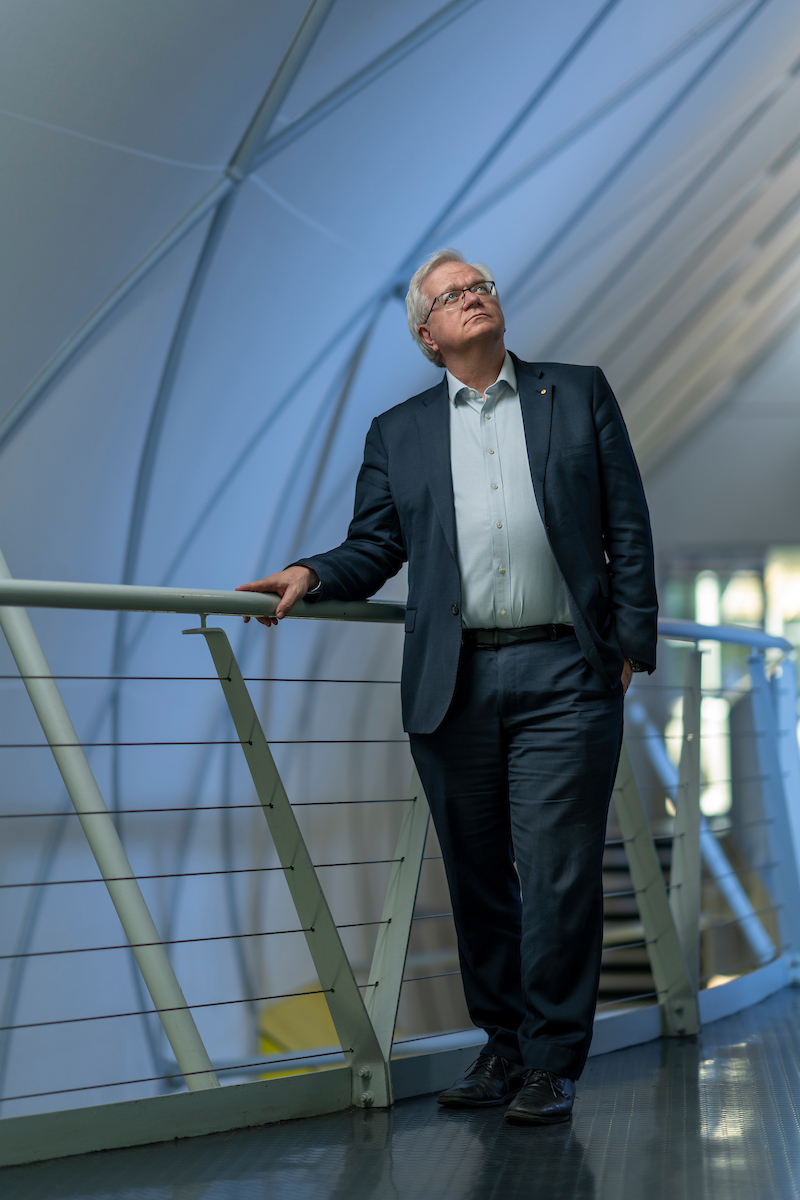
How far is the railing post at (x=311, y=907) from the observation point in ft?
5.11

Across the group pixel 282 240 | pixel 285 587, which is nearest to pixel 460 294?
pixel 285 587

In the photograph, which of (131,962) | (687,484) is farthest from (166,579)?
(687,484)

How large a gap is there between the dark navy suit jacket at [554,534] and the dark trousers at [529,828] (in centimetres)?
5

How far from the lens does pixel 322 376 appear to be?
6.93 metres

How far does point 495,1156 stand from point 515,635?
0.65 meters

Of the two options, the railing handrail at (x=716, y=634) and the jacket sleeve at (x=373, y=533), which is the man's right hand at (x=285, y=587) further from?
the railing handrail at (x=716, y=634)

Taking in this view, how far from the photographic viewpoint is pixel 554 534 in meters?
1.53

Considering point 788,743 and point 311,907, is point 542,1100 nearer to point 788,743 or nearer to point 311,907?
point 311,907

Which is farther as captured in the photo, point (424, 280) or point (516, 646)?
point (424, 280)

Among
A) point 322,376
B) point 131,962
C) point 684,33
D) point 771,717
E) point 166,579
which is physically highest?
point 684,33

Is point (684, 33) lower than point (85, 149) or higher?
higher

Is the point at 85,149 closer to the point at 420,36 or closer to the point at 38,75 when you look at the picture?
the point at 38,75

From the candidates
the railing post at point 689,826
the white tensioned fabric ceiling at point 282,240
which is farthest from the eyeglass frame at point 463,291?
the white tensioned fabric ceiling at point 282,240

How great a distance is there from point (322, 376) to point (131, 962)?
414 cm
